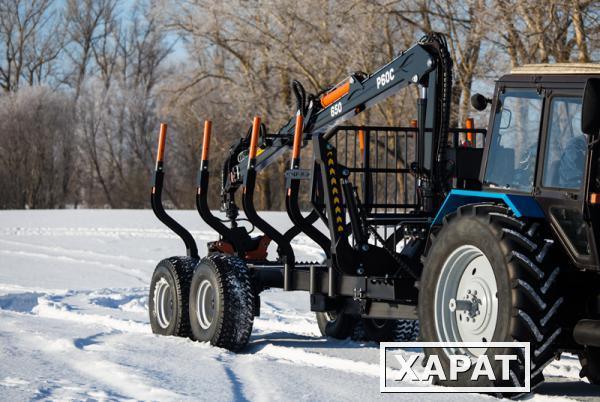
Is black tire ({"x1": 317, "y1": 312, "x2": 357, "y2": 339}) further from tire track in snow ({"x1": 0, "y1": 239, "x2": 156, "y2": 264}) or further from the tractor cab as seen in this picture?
tire track in snow ({"x1": 0, "y1": 239, "x2": 156, "y2": 264})

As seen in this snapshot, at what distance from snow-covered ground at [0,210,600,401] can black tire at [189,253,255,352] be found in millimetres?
147

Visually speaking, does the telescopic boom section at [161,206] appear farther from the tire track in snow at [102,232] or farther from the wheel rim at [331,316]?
the tire track in snow at [102,232]

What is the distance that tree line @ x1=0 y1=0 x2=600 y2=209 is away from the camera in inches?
958

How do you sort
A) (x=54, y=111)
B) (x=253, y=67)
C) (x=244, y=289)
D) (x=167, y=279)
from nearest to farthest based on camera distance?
(x=244, y=289), (x=167, y=279), (x=253, y=67), (x=54, y=111)

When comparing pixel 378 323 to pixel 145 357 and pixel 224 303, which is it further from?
pixel 145 357

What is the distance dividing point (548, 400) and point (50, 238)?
20.6m

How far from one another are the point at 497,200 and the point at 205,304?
12.3 ft

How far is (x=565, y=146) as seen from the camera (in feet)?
20.5

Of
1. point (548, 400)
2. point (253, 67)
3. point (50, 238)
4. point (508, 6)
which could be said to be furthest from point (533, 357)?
point (253, 67)

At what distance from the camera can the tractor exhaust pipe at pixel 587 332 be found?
577 centimetres

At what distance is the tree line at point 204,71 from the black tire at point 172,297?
1281 cm

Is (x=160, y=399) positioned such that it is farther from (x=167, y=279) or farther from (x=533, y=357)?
(x=167, y=279)

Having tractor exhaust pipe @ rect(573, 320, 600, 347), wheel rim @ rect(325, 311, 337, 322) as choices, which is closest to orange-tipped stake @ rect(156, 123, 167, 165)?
wheel rim @ rect(325, 311, 337, 322)

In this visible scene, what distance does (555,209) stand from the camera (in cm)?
616
